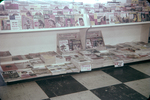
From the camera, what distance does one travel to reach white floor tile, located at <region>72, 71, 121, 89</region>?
2.44 metres

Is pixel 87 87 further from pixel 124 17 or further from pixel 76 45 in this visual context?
pixel 124 17

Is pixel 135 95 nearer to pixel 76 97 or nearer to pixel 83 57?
pixel 76 97

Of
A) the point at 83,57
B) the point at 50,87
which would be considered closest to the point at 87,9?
the point at 83,57

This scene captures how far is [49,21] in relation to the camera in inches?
104

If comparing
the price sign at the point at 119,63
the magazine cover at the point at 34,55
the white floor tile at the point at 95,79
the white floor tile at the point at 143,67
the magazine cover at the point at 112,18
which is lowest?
→ the white floor tile at the point at 143,67

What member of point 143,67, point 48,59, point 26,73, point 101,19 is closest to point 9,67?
point 26,73

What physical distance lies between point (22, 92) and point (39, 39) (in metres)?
1.07

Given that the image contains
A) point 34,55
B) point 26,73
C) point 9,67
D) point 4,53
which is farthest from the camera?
point 34,55

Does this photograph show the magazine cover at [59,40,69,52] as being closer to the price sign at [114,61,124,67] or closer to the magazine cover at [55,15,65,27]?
the magazine cover at [55,15,65,27]

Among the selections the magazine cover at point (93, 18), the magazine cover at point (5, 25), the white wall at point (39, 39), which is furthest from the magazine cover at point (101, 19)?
the magazine cover at point (5, 25)

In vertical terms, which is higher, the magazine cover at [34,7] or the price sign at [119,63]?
the magazine cover at [34,7]

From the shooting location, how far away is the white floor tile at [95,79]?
244 cm

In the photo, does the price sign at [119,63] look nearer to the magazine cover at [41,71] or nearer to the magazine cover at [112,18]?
the magazine cover at [112,18]

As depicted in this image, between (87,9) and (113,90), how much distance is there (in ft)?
4.61
